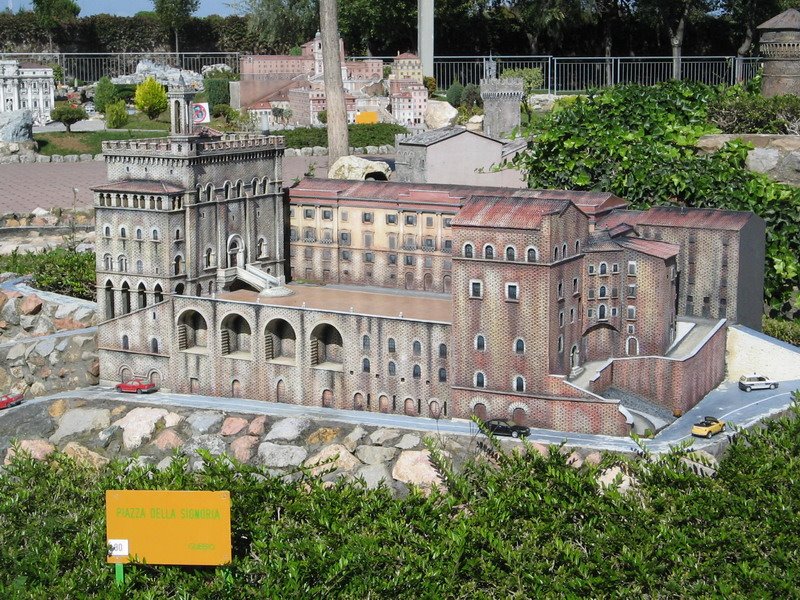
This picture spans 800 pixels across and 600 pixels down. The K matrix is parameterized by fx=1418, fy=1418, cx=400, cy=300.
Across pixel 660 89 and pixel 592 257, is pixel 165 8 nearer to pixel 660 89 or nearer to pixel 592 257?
pixel 660 89

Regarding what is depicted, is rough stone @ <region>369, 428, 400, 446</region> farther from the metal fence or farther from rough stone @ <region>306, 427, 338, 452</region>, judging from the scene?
the metal fence

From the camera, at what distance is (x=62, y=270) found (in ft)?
225

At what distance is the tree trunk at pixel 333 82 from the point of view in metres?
76.4

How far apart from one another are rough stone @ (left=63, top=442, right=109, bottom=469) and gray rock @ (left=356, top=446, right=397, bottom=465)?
32.8 ft

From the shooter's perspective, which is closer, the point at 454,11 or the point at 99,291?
the point at 99,291

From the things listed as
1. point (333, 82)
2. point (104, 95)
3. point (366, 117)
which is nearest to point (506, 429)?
point (333, 82)

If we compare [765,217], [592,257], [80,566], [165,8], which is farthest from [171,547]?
[165,8]

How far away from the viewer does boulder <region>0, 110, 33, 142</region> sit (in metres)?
95.5

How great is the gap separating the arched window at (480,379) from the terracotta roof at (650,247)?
7.94m

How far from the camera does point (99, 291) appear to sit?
61469 millimetres

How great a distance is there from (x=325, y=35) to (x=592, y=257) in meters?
27.4

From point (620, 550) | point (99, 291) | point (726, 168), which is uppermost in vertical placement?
point (726, 168)

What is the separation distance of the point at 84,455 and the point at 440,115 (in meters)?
44.9

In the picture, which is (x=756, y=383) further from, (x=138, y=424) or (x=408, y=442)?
(x=138, y=424)
